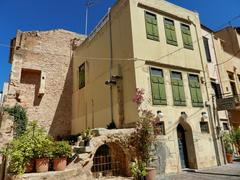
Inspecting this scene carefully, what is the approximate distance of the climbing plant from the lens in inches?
523

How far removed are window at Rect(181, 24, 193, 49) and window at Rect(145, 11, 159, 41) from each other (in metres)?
2.15

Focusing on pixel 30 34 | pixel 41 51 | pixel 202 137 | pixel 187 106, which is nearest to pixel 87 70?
pixel 41 51

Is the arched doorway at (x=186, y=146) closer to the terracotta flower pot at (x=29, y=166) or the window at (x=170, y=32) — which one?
the window at (x=170, y=32)

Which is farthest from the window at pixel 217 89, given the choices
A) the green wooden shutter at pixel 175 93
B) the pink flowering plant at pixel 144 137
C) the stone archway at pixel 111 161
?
the stone archway at pixel 111 161

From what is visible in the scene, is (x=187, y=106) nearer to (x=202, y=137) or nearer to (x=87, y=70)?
(x=202, y=137)

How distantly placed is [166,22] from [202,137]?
6.73 metres

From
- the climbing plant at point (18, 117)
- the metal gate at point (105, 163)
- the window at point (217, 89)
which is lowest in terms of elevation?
the metal gate at point (105, 163)

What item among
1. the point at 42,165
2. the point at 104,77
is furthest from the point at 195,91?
the point at 42,165

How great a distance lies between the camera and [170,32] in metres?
11.7

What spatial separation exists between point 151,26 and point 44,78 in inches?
358

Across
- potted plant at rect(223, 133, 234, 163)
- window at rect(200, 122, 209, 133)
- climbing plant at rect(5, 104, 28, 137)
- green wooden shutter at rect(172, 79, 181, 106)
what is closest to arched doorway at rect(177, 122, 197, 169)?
window at rect(200, 122, 209, 133)

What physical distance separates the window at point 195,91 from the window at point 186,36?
1.86 metres

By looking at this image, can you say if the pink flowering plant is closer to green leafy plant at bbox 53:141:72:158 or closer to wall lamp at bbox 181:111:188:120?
wall lamp at bbox 181:111:188:120

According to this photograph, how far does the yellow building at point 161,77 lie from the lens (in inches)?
388
